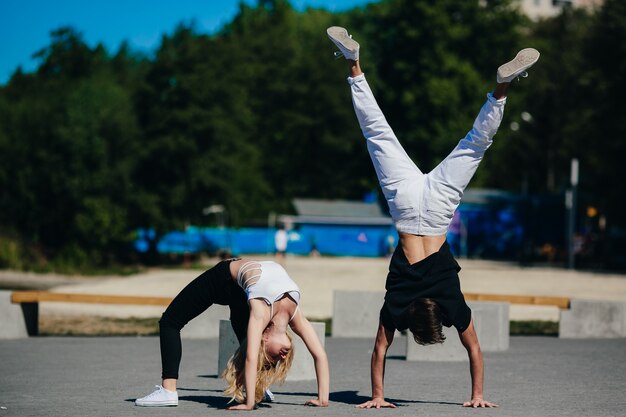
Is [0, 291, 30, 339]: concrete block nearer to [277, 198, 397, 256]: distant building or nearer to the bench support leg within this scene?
the bench support leg

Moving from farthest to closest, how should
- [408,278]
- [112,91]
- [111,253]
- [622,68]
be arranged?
[112,91], [111,253], [622,68], [408,278]

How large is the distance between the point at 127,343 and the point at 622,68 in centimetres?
3647

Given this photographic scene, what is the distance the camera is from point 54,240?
57.1 meters

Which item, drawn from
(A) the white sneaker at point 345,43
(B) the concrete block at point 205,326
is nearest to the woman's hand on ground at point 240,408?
(A) the white sneaker at point 345,43

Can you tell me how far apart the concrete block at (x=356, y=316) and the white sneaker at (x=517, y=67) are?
867 centimetres

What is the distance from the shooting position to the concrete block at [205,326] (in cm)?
1579

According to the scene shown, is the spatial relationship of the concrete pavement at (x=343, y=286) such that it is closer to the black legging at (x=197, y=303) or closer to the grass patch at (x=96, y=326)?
the grass patch at (x=96, y=326)

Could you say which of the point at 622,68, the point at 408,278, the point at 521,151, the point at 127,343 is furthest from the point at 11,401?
the point at 521,151

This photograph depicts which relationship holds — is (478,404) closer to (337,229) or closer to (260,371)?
(260,371)

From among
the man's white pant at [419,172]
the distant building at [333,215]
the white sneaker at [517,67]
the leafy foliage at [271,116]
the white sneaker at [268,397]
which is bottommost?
the white sneaker at [268,397]

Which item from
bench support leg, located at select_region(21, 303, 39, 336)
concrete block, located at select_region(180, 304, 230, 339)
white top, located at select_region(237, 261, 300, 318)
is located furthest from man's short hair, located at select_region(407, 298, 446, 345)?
bench support leg, located at select_region(21, 303, 39, 336)

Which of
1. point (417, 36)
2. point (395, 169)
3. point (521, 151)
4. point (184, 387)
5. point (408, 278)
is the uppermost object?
point (417, 36)

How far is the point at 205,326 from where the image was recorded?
15.9 m

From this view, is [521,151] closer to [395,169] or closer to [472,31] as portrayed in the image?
[472,31]
